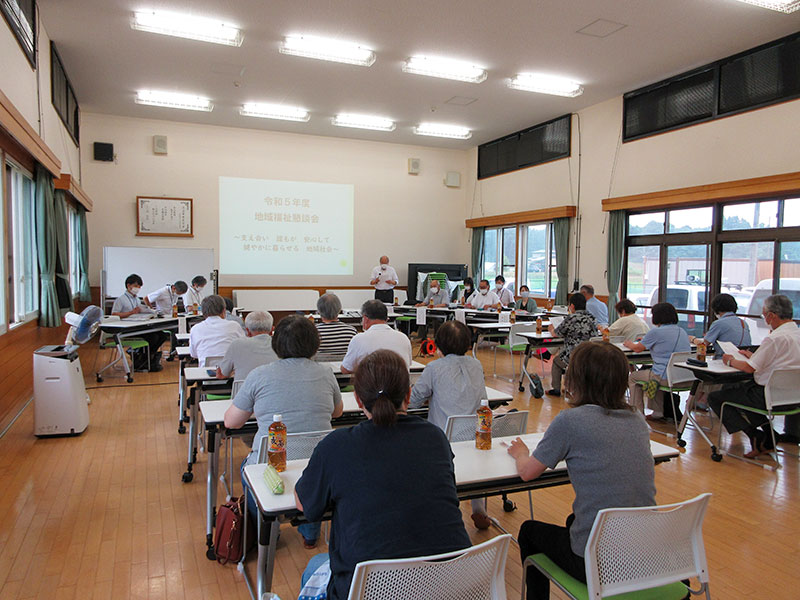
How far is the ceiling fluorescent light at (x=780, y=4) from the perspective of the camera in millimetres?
5262

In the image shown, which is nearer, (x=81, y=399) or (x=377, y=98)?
(x=81, y=399)

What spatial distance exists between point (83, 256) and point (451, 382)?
8.83m

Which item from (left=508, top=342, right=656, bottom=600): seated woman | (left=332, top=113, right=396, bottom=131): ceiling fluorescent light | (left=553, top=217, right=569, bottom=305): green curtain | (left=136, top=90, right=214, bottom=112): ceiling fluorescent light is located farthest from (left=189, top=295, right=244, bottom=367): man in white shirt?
(left=553, top=217, right=569, bottom=305): green curtain

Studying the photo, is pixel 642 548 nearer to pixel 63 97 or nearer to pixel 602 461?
pixel 602 461

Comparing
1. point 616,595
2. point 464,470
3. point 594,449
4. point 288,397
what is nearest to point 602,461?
point 594,449

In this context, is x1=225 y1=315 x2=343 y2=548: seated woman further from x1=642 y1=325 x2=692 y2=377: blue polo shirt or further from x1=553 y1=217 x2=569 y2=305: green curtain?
x1=553 y1=217 x2=569 y2=305: green curtain

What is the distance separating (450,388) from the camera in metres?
2.94

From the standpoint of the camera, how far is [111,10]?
5.95m

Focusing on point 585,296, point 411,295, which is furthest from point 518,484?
point 411,295

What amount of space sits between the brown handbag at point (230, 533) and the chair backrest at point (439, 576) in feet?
4.88

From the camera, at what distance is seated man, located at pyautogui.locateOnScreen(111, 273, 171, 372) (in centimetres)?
726

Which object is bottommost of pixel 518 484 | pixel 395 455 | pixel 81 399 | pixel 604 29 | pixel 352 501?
pixel 81 399

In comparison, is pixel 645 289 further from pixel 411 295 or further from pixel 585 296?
pixel 411 295

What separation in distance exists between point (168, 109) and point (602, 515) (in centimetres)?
1012
